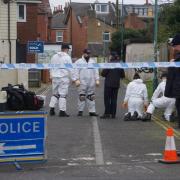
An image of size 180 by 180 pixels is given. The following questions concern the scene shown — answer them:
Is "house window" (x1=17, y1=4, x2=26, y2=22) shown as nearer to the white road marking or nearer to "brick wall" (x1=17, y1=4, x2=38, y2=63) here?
"brick wall" (x1=17, y1=4, x2=38, y2=63)

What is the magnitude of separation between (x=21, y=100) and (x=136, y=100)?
9.36 ft

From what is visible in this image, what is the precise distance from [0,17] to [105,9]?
212 feet

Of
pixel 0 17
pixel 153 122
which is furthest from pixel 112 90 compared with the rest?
pixel 0 17

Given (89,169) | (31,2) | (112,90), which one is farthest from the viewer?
(31,2)

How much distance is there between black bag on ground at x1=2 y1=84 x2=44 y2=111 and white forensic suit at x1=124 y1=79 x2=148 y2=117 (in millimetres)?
2462

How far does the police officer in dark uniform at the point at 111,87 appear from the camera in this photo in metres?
15.7

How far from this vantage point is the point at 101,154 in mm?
9945

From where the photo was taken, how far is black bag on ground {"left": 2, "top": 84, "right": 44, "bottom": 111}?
48.6 ft

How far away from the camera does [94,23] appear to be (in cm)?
8862

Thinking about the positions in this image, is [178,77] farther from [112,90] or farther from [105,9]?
[105,9]

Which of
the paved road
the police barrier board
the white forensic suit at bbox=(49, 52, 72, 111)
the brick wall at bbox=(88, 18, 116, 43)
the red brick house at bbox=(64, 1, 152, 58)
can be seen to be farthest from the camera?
the brick wall at bbox=(88, 18, 116, 43)

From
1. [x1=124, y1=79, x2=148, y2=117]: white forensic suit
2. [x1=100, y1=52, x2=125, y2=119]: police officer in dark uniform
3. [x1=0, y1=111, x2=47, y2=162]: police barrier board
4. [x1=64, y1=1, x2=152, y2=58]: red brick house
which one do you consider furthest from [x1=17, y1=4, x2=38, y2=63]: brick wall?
[x1=64, y1=1, x2=152, y2=58]: red brick house

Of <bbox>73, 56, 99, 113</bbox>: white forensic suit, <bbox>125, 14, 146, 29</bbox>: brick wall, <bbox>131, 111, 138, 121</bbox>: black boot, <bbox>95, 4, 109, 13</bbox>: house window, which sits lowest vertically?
<bbox>131, 111, 138, 121</bbox>: black boot

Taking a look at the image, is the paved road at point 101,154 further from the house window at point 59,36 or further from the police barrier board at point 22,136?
the house window at point 59,36
